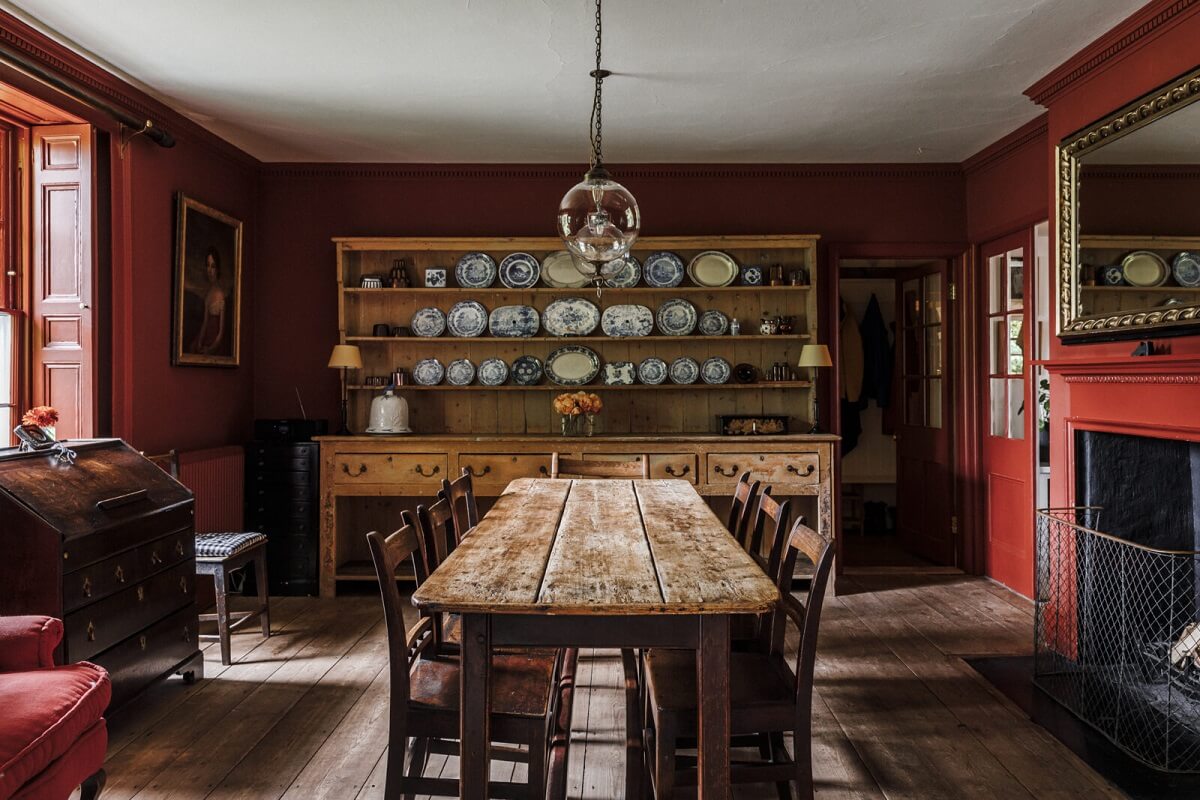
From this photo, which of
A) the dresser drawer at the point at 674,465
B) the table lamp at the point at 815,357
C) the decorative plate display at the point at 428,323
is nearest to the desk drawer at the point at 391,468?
the decorative plate display at the point at 428,323

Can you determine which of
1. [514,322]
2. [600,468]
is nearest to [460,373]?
[514,322]

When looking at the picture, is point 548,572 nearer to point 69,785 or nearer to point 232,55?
point 69,785

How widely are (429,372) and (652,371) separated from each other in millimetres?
1465

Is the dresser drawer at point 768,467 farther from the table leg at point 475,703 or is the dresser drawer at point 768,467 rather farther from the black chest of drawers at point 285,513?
the table leg at point 475,703

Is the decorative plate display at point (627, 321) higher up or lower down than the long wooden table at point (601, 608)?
higher up

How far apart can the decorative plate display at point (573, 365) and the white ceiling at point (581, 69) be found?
1.26 meters

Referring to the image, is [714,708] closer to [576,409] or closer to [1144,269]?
[1144,269]

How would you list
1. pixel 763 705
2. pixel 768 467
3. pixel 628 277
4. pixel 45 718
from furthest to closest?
pixel 628 277
pixel 768 467
pixel 763 705
pixel 45 718

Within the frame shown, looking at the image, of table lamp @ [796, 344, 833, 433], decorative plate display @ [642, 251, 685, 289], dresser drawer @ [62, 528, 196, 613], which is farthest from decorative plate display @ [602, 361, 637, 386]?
dresser drawer @ [62, 528, 196, 613]

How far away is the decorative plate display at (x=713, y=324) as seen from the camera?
5188 millimetres

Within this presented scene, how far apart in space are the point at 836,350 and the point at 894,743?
3.01 m

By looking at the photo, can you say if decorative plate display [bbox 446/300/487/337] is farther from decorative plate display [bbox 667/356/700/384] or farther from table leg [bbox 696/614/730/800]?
table leg [bbox 696/614/730/800]

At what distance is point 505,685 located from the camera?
79.9 inches

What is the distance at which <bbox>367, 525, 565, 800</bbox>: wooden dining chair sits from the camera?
1886mm
